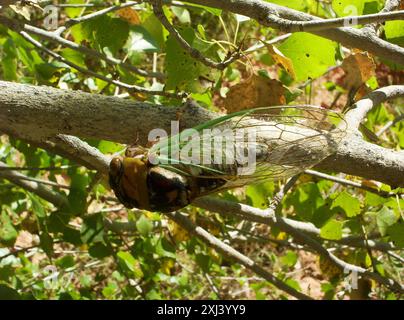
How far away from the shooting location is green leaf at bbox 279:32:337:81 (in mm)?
1293

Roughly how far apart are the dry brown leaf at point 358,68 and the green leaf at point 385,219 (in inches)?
15.6

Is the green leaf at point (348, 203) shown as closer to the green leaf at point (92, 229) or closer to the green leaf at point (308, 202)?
the green leaf at point (308, 202)

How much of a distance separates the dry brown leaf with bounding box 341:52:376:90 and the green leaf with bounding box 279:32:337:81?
0.05 metres

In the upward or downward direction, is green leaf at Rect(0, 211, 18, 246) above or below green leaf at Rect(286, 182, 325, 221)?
below

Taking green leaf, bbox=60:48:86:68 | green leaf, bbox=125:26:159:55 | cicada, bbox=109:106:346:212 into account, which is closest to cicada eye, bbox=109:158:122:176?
cicada, bbox=109:106:346:212

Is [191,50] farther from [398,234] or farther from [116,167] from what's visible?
[398,234]

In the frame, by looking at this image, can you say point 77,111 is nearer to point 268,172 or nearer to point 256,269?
point 268,172

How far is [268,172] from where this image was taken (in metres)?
0.96

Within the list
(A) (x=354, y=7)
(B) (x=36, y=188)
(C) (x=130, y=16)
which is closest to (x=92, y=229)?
(B) (x=36, y=188)

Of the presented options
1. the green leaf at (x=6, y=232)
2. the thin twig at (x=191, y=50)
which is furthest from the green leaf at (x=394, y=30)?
the green leaf at (x=6, y=232)

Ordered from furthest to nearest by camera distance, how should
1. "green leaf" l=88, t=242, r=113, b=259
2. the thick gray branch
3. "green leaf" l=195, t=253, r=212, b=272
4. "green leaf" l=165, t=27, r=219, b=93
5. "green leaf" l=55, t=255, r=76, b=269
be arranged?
1. "green leaf" l=55, t=255, r=76, b=269
2. "green leaf" l=195, t=253, r=212, b=272
3. "green leaf" l=88, t=242, r=113, b=259
4. "green leaf" l=165, t=27, r=219, b=93
5. the thick gray branch

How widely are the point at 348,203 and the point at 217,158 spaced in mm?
789

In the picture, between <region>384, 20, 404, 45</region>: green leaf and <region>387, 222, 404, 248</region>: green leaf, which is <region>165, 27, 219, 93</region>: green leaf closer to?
<region>384, 20, 404, 45</region>: green leaf

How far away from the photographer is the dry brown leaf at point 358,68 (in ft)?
4.27
